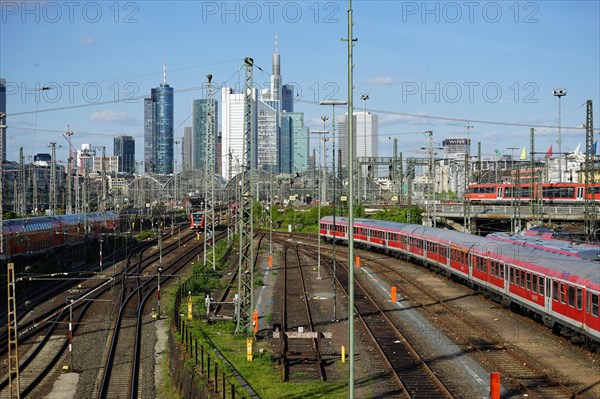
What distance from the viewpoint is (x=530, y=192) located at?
7712cm

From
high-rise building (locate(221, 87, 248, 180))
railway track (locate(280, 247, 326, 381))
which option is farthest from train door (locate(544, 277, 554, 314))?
high-rise building (locate(221, 87, 248, 180))

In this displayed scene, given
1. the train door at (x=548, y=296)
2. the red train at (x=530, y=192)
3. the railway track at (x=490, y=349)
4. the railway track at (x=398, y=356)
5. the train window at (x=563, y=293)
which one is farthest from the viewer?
the red train at (x=530, y=192)

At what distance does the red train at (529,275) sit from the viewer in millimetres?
Answer: 22438

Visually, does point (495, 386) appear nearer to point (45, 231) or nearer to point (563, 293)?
point (563, 293)

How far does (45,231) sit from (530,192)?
49.1m

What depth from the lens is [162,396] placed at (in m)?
21.0

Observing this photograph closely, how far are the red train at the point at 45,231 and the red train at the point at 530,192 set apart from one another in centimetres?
3844

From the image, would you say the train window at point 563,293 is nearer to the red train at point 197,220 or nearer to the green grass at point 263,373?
the green grass at point 263,373

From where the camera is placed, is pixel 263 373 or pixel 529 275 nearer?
pixel 263 373

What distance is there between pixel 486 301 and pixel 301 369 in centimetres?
1536

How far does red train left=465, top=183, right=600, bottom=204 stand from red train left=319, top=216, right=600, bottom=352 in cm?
2803

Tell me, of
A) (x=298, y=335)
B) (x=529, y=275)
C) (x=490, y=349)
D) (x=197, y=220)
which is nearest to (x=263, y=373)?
(x=298, y=335)

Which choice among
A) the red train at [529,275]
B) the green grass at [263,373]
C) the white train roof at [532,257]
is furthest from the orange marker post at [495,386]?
the white train roof at [532,257]

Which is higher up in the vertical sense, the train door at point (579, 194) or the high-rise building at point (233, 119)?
the high-rise building at point (233, 119)
